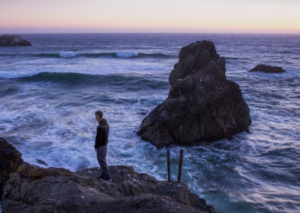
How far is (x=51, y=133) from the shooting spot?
14703 millimetres

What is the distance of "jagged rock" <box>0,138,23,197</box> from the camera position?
8.34 m

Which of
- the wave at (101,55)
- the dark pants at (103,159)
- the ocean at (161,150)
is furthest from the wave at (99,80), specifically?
the wave at (101,55)

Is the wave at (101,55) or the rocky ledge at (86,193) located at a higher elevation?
the wave at (101,55)

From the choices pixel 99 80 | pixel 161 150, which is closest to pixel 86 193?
pixel 161 150

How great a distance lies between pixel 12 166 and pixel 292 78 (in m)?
33.3

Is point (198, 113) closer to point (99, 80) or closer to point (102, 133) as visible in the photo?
point (102, 133)

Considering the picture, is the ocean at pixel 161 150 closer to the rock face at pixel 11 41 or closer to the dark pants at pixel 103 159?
the dark pants at pixel 103 159

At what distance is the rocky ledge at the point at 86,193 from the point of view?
4.92m

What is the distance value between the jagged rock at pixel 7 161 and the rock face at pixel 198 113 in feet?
21.0

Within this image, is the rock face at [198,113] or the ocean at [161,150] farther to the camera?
the rock face at [198,113]

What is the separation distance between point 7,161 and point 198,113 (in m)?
9.00

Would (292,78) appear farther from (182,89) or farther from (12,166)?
(12,166)

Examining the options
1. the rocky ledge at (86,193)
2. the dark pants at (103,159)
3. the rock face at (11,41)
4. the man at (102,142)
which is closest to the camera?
the rocky ledge at (86,193)

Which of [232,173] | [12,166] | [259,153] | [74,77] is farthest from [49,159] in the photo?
[74,77]
